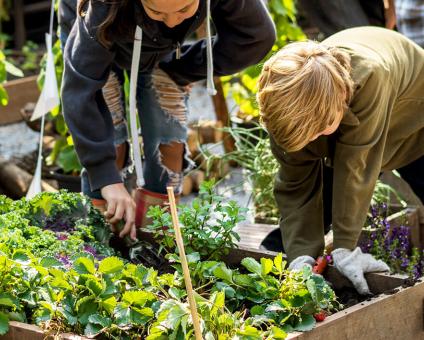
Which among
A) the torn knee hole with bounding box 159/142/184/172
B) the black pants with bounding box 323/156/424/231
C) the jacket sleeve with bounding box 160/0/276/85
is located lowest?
the black pants with bounding box 323/156/424/231

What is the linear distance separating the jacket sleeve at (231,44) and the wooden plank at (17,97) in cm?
258

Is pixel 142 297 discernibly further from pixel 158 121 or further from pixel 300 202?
pixel 158 121

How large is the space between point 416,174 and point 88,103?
3.80 ft

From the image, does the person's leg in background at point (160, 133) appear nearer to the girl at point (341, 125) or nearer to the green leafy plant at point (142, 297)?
the girl at point (341, 125)

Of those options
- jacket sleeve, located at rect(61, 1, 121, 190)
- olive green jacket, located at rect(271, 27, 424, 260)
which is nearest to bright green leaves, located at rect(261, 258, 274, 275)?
olive green jacket, located at rect(271, 27, 424, 260)

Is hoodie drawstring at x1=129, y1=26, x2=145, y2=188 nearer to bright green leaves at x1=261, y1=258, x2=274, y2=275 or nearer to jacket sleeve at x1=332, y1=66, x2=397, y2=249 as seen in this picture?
jacket sleeve at x1=332, y1=66, x2=397, y2=249

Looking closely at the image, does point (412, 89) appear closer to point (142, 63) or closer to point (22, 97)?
point (142, 63)

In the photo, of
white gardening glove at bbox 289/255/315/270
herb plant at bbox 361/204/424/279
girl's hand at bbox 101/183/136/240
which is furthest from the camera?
herb plant at bbox 361/204/424/279

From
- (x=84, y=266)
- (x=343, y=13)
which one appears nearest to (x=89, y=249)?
(x=84, y=266)

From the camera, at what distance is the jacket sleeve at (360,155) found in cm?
259

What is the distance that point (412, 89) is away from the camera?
2.90 metres

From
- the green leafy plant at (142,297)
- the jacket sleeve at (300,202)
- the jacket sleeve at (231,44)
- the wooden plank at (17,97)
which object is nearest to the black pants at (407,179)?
the jacket sleeve at (300,202)

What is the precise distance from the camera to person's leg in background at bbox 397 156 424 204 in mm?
3213

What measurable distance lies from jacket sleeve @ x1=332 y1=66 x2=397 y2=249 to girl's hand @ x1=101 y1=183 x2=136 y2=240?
25.7 inches
